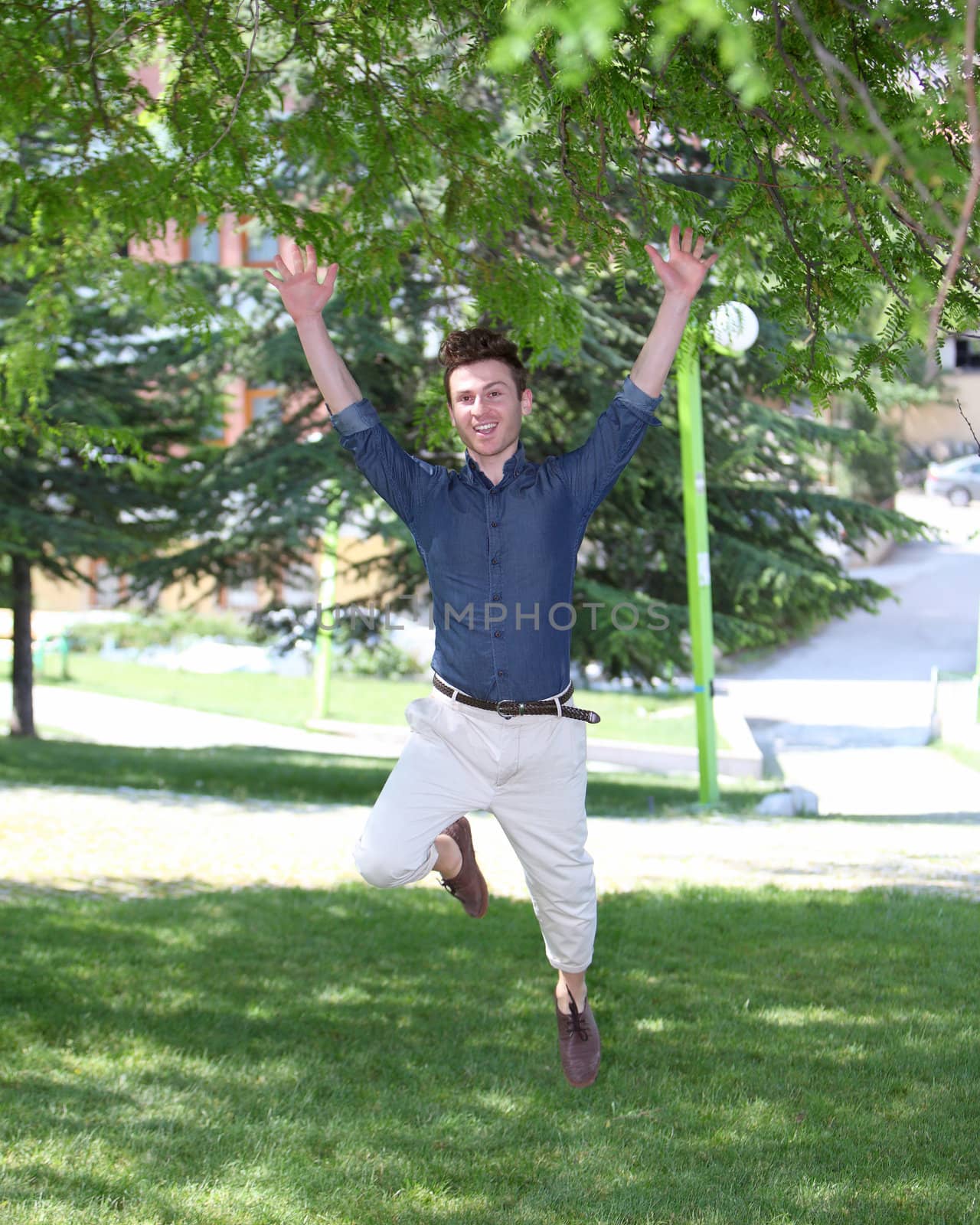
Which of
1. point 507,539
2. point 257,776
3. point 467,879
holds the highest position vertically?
point 507,539

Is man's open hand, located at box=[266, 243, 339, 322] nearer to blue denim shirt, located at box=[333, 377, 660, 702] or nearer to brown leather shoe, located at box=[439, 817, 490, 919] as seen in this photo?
blue denim shirt, located at box=[333, 377, 660, 702]

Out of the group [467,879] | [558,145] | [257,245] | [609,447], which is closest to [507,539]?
[609,447]

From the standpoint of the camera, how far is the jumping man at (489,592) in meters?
3.76

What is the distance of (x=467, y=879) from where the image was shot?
14.5 feet

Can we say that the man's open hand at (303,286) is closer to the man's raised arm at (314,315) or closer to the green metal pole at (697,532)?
the man's raised arm at (314,315)

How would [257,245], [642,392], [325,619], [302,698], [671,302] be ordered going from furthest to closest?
1. [302,698]
2. [325,619]
3. [257,245]
4. [642,392]
5. [671,302]

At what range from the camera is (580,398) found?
14086mm

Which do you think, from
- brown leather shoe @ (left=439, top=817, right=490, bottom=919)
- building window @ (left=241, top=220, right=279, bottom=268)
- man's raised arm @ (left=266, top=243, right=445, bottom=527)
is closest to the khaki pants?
brown leather shoe @ (left=439, top=817, right=490, bottom=919)

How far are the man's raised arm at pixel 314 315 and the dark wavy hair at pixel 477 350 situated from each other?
284 millimetres

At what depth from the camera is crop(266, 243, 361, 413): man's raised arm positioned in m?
3.80

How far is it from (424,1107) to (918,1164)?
4.70ft

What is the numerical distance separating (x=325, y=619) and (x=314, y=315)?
421 inches

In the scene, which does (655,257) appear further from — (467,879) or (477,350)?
(467,879)

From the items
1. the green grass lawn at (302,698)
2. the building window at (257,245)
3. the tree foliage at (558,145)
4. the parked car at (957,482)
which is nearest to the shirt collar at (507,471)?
the tree foliage at (558,145)
